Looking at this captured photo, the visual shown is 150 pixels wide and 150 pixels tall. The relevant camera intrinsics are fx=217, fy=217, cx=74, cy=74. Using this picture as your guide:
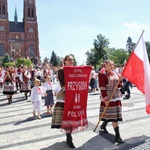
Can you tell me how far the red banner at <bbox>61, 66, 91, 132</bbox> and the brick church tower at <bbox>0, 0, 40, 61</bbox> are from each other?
9192cm

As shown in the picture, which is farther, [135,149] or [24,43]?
[24,43]

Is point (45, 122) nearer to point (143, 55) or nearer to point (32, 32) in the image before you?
point (143, 55)

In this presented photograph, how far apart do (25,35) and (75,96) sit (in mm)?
99638

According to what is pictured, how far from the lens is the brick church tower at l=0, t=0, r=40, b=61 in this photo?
95500mm

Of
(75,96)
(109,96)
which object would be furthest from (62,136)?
(109,96)

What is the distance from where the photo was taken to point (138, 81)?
16.7 feet

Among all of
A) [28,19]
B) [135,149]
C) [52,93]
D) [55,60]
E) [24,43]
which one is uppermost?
[28,19]

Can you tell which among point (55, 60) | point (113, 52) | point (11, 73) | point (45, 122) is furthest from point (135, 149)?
point (55, 60)

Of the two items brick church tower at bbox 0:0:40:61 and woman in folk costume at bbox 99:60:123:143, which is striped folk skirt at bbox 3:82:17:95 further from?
brick church tower at bbox 0:0:40:61

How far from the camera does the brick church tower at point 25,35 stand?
95.5m

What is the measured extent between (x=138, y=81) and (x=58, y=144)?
2.36 m

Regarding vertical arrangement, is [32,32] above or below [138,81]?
above

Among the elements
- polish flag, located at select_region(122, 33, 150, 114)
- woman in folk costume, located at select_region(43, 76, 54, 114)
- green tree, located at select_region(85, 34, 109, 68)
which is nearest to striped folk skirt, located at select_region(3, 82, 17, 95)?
woman in folk costume, located at select_region(43, 76, 54, 114)

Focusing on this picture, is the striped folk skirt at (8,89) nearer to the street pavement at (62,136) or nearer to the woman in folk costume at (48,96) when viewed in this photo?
the woman in folk costume at (48,96)
